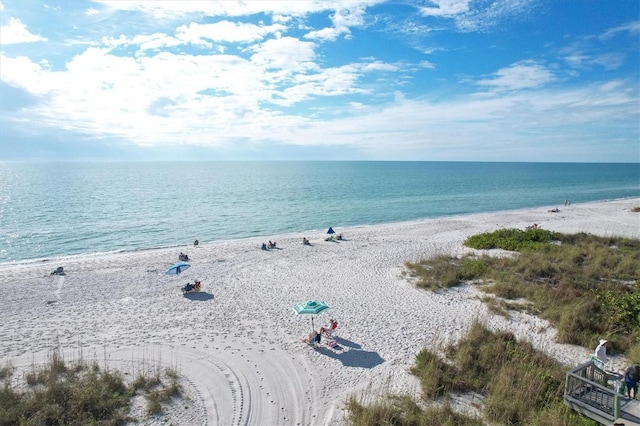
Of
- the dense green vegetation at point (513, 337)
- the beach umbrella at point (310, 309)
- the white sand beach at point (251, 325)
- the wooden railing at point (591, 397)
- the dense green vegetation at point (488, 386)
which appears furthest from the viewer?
the beach umbrella at point (310, 309)

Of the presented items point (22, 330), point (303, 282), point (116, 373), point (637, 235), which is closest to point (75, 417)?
point (116, 373)

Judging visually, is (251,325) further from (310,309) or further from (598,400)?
(598,400)

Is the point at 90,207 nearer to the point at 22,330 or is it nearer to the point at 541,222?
the point at 22,330

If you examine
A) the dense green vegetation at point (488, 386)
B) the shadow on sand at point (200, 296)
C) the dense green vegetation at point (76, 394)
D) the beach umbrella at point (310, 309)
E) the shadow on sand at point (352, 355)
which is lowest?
the shadow on sand at point (200, 296)

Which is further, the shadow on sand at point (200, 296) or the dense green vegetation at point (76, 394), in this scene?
the shadow on sand at point (200, 296)

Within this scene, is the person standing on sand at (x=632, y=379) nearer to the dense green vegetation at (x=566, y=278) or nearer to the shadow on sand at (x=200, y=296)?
the dense green vegetation at (x=566, y=278)

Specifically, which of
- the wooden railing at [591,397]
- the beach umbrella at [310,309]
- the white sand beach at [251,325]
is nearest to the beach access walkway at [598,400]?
the wooden railing at [591,397]
